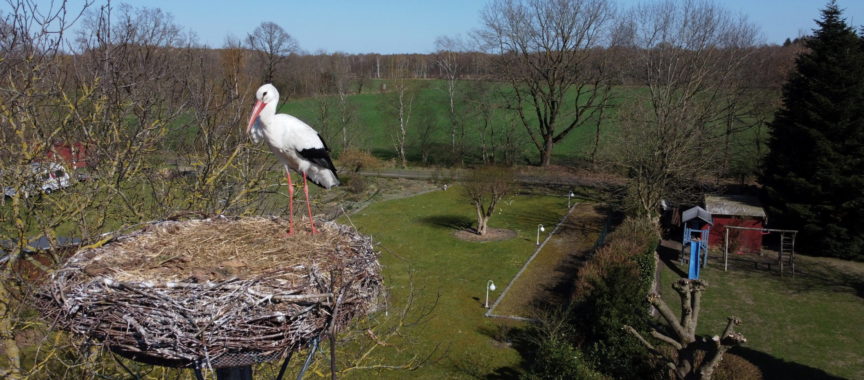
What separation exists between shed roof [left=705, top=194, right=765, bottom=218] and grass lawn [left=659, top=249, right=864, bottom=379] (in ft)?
7.59

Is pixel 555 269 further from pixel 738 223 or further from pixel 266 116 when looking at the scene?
pixel 266 116

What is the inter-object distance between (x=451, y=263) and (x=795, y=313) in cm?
1074

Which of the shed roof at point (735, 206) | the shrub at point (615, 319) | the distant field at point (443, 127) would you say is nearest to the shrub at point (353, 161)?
the distant field at point (443, 127)

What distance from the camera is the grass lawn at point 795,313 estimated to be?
43.2 ft

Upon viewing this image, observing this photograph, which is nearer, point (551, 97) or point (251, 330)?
point (251, 330)

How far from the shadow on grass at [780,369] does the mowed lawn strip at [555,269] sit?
5.09m

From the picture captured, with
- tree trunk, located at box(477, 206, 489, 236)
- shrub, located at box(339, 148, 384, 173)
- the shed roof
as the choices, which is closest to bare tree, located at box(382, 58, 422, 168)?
shrub, located at box(339, 148, 384, 173)

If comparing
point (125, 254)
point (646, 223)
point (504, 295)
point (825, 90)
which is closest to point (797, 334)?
point (646, 223)

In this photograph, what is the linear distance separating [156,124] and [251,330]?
5921 millimetres

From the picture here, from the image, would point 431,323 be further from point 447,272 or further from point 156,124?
point 156,124

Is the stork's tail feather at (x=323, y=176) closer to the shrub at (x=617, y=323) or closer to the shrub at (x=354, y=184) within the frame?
the shrub at (x=617, y=323)

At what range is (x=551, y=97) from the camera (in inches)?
1490

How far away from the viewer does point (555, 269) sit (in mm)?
19625

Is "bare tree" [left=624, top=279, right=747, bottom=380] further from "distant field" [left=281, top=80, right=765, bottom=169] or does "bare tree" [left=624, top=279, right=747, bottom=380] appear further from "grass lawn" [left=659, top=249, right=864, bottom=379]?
"distant field" [left=281, top=80, right=765, bottom=169]
